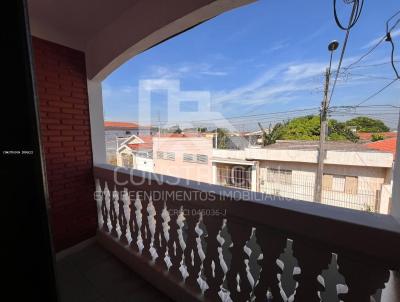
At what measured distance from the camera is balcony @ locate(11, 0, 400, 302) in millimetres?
827

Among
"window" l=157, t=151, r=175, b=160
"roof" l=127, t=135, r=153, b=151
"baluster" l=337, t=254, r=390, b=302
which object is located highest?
"roof" l=127, t=135, r=153, b=151

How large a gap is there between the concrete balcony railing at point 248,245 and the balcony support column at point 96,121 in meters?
0.62

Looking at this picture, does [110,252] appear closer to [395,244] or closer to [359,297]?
[359,297]

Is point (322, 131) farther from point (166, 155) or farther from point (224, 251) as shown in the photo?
point (224, 251)

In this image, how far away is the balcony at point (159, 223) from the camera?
2.71 ft

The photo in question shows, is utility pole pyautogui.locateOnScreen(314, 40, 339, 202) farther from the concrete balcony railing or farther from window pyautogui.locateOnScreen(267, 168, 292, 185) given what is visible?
the concrete balcony railing

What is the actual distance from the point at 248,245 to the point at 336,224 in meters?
0.50

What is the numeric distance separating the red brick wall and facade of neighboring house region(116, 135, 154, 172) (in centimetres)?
261

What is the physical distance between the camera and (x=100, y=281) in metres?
1.79

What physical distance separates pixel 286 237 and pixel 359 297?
0.32 meters

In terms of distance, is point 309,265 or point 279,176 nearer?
point 309,265

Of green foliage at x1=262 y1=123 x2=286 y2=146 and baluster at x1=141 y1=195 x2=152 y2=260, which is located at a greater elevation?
green foliage at x1=262 y1=123 x2=286 y2=146

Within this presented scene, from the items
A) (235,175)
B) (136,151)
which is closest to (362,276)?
(136,151)

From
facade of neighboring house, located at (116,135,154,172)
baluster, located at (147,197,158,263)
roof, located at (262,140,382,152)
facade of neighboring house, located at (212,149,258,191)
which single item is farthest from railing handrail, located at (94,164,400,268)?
facade of neighboring house, located at (212,149,258,191)
